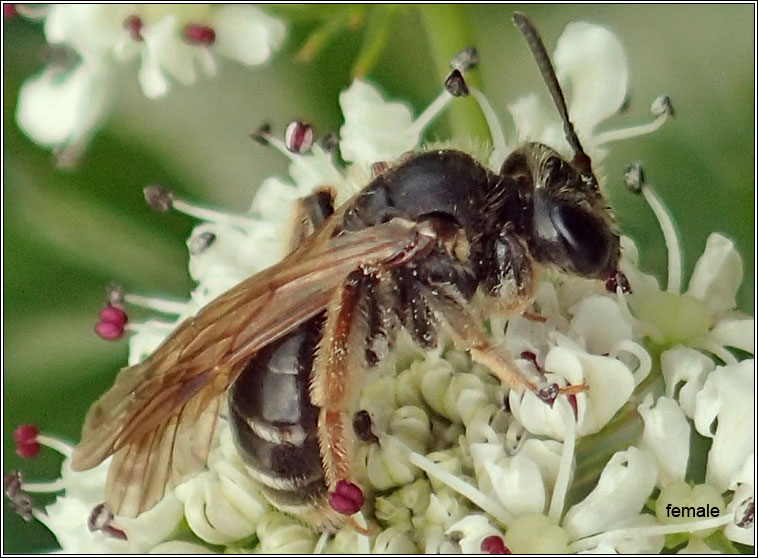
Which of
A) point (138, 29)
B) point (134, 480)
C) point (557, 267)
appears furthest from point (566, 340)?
point (138, 29)

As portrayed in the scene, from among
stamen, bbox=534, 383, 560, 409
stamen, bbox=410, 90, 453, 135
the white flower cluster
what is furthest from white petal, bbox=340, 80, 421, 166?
stamen, bbox=534, 383, 560, 409

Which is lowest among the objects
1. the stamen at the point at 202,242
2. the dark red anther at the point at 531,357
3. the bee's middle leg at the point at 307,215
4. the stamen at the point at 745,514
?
the stamen at the point at 745,514

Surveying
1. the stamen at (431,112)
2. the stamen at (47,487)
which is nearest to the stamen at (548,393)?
the stamen at (431,112)

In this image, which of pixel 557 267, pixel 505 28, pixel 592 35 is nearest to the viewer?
pixel 557 267

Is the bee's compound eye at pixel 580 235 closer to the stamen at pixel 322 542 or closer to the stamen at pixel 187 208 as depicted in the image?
the stamen at pixel 322 542

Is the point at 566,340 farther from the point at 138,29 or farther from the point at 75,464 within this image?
the point at 138,29

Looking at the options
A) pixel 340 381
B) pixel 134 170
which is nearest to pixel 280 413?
pixel 340 381
